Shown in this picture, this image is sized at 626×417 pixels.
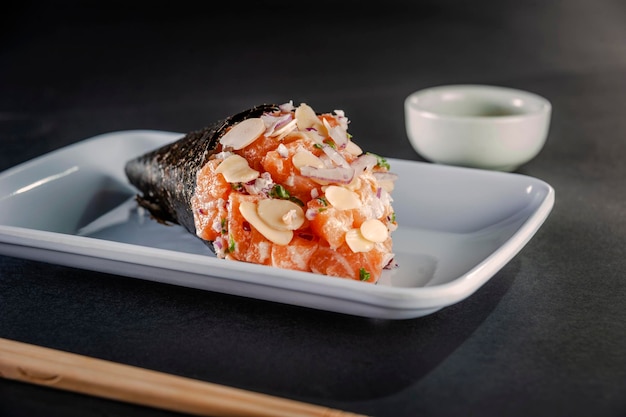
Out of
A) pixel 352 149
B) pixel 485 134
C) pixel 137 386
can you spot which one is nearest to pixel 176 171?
pixel 352 149

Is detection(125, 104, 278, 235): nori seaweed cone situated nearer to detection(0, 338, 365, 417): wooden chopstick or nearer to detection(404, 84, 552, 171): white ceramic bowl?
detection(0, 338, 365, 417): wooden chopstick

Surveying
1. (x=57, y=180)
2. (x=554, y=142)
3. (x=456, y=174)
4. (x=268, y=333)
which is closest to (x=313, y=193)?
(x=268, y=333)

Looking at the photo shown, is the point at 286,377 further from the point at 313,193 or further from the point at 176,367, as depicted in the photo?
the point at 313,193

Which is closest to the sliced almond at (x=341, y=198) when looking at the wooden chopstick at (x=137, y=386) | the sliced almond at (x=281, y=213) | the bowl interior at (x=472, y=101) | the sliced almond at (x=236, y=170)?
the sliced almond at (x=281, y=213)

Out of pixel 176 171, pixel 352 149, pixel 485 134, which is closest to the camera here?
pixel 352 149

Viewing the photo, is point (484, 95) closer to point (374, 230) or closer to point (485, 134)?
point (485, 134)

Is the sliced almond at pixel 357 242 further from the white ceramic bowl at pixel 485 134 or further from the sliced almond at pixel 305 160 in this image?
the white ceramic bowl at pixel 485 134
